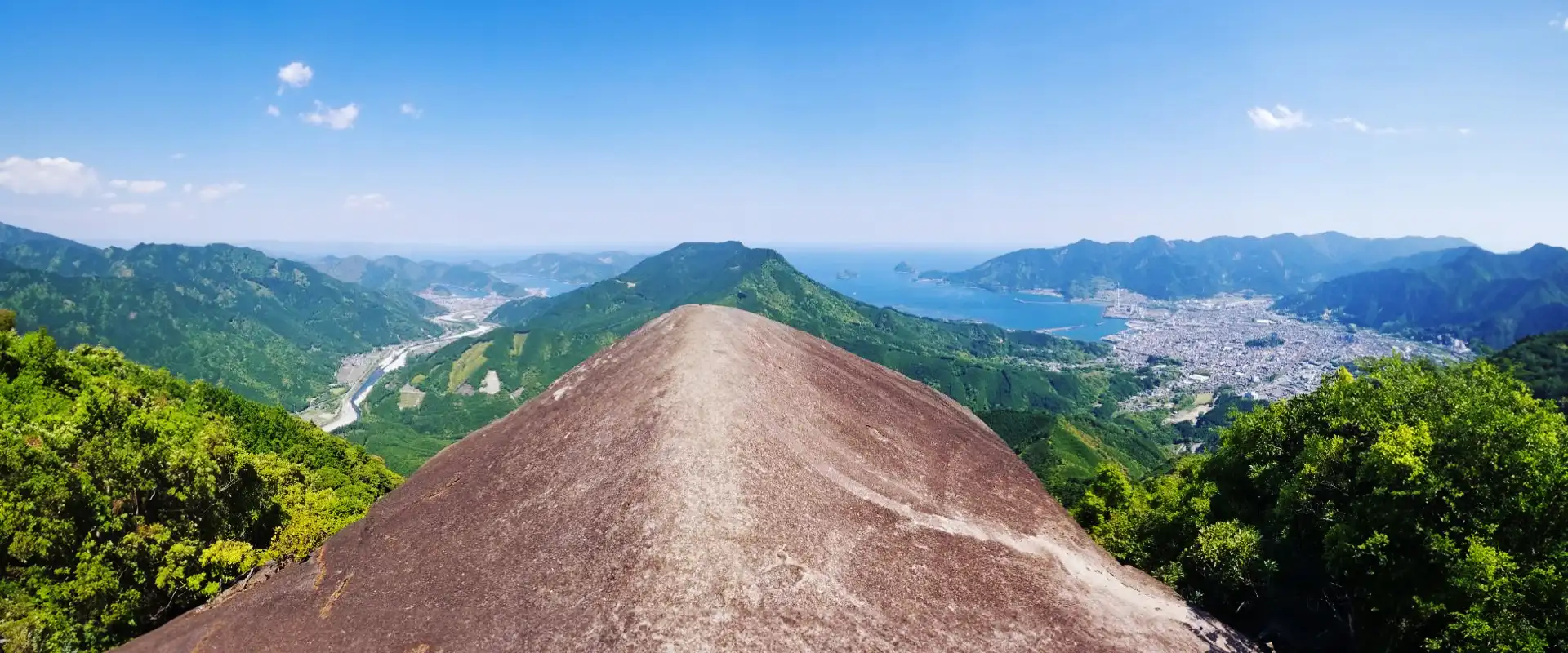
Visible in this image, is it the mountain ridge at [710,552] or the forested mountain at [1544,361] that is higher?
the mountain ridge at [710,552]

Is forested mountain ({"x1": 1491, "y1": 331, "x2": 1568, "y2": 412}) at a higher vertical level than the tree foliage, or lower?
lower

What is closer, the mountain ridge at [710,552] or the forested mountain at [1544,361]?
the mountain ridge at [710,552]

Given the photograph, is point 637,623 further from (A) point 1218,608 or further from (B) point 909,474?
(A) point 1218,608

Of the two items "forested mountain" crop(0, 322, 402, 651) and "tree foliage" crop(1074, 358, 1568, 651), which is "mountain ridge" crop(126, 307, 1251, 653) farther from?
"tree foliage" crop(1074, 358, 1568, 651)

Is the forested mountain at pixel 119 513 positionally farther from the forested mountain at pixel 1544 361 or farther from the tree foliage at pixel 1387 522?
the forested mountain at pixel 1544 361

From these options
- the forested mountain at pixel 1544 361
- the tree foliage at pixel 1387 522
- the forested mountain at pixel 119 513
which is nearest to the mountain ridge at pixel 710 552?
the forested mountain at pixel 119 513

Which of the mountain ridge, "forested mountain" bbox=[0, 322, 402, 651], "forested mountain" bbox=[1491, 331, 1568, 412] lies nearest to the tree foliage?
the mountain ridge

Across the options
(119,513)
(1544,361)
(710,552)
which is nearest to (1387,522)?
(710,552)
